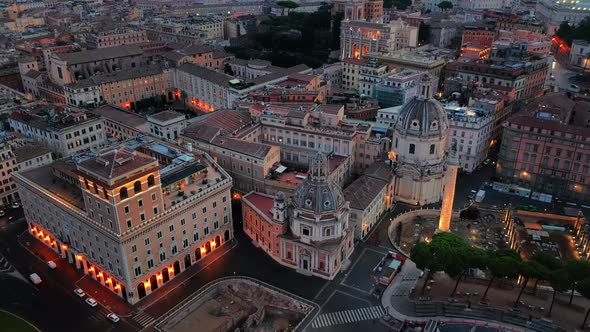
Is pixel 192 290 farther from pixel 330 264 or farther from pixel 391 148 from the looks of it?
pixel 391 148

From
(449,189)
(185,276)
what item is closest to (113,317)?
(185,276)

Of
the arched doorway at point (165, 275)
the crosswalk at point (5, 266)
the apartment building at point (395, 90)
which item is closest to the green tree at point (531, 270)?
the arched doorway at point (165, 275)

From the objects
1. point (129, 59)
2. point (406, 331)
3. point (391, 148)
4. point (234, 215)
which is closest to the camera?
point (406, 331)

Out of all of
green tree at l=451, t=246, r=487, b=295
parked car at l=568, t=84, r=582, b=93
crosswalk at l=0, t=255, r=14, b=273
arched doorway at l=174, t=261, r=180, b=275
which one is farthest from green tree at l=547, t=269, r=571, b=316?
parked car at l=568, t=84, r=582, b=93

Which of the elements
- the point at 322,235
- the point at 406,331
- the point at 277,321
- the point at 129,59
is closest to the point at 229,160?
the point at 322,235

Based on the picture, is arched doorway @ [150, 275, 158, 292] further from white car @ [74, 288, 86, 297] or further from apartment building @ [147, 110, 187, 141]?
apartment building @ [147, 110, 187, 141]

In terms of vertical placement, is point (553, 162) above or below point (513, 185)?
above

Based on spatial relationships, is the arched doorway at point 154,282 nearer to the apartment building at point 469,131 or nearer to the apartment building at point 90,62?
the apartment building at point 469,131

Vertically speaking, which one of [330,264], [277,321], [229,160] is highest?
[229,160]
